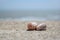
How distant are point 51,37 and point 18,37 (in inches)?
23.2

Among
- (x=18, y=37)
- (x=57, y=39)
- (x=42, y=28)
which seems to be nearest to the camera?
(x=57, y=39)

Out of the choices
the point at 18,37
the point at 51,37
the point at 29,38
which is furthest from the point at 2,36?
the point at 51,37

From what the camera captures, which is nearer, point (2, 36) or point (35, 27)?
point (2, 36)

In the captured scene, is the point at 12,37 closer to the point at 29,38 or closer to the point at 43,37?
the point at 29,38

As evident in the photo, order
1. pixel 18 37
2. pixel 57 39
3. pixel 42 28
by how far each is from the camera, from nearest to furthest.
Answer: pixel 57 39 < pixel 18 37 < pixel 42 28

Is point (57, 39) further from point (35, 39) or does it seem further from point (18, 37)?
point (18, 37)

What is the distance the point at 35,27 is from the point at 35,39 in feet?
3.15

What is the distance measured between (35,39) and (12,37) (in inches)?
16.8

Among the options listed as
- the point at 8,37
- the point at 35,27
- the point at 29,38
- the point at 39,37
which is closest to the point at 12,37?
the point at 8,37

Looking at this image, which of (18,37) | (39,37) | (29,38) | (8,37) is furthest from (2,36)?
(39,37)

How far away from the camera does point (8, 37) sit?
265 cm

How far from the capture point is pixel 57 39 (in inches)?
98.6

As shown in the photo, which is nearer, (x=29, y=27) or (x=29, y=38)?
(x=29, y=38)

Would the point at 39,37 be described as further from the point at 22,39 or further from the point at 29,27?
the point at 29,27
